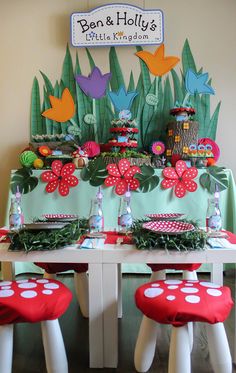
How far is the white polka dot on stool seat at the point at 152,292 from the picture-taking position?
1.23m

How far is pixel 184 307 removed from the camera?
1134 millimetres

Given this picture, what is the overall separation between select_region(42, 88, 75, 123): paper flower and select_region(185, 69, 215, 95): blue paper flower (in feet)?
3.40

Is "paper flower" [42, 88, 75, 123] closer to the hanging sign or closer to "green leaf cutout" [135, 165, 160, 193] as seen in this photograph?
the hanging sign

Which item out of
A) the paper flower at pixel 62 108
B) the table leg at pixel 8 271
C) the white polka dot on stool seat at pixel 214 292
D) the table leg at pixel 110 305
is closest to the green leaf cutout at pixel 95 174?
the paper flower at pixel 62 108

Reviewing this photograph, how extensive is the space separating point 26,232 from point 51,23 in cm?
231

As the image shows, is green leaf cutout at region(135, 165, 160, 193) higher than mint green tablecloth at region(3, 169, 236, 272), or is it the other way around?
green leaf cutout at region(135, 165, 160, 193)

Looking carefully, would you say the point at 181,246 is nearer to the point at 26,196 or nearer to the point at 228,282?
the point at 228,282

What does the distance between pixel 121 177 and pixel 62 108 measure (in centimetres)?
92

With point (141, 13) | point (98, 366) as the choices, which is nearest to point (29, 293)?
point (98, 366)

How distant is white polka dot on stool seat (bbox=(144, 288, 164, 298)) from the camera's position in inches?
48.3

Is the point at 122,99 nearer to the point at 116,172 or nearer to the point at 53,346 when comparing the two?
the point at 116,172

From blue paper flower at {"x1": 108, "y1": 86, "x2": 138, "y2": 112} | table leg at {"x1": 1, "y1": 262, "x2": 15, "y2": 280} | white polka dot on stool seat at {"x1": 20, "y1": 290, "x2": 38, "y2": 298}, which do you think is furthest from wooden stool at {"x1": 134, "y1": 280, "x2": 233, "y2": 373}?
blue paper flower at {"x1": 108, "y1": 86, "x2": 138, "y2": 112}

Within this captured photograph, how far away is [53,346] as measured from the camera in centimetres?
128

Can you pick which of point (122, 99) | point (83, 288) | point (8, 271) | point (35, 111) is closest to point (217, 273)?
point (83, 288)
